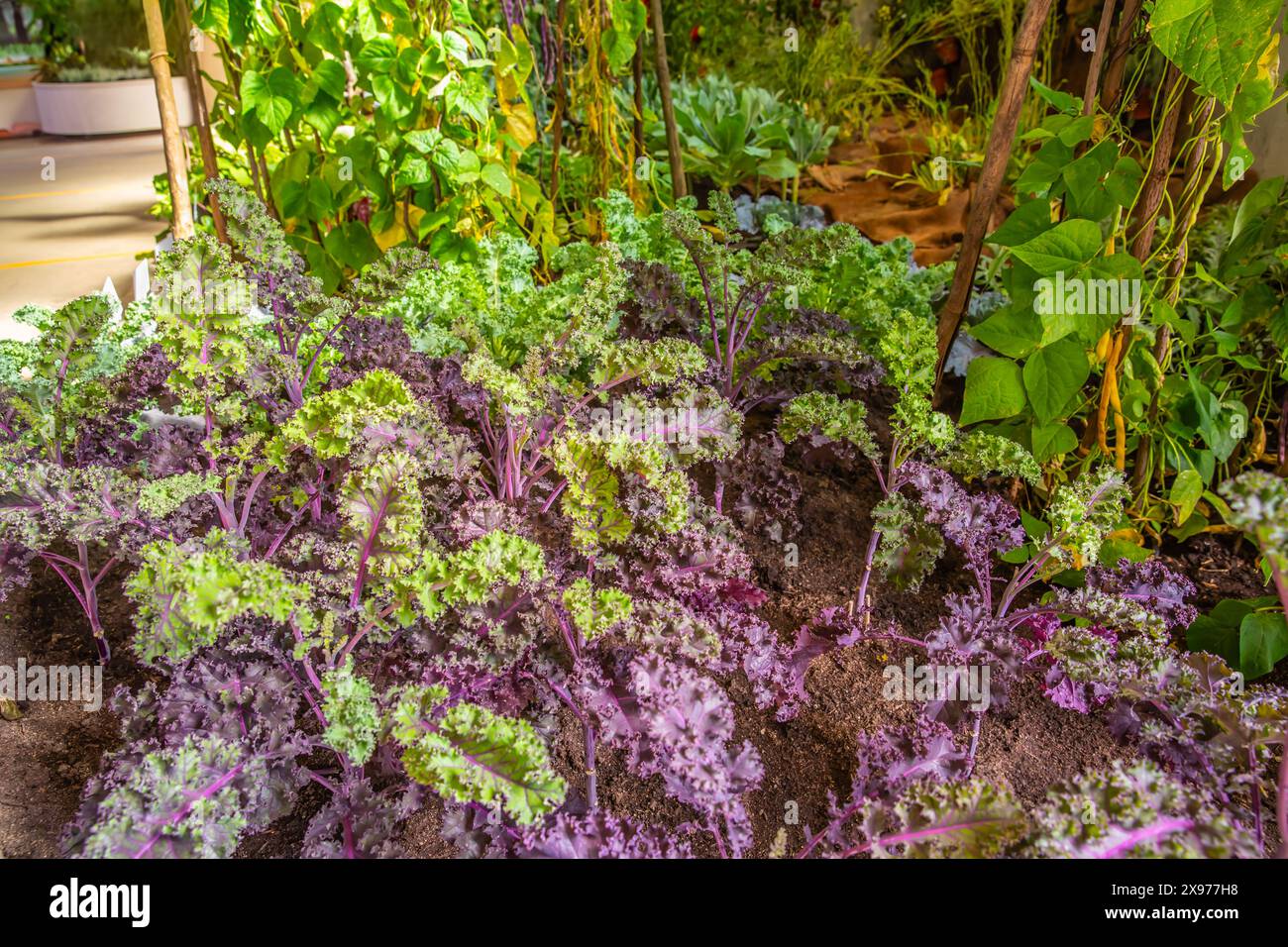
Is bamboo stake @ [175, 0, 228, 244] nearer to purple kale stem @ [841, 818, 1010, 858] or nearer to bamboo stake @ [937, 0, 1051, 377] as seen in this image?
bamboo stake @ [937, 0, 1051, 377]

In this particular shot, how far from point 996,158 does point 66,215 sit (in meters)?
2.08

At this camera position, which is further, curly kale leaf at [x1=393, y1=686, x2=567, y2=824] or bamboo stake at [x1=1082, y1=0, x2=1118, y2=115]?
bamboo stake at [x1=1082, y1=0, x2=1118, y2=115]

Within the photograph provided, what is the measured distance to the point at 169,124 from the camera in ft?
6.18

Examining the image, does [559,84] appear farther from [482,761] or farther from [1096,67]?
[482,761]

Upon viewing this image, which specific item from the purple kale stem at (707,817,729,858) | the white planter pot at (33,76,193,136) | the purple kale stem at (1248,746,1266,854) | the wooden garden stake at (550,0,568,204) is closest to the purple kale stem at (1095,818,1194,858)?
the purple kale stem at (1248,746,1266,854)

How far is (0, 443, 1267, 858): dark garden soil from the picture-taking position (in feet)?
4.14

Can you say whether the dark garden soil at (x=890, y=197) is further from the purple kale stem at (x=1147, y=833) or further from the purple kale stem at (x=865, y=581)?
the purple kale stem at (x=1147, y=833)

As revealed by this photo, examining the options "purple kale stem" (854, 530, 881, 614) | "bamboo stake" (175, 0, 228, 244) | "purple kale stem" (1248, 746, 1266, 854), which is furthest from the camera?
"bamboo stake" (175, 0, 228, 244)

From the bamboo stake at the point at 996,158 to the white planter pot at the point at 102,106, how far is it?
1840 millimetres

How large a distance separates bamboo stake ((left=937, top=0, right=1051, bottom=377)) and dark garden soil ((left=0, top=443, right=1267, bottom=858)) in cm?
57

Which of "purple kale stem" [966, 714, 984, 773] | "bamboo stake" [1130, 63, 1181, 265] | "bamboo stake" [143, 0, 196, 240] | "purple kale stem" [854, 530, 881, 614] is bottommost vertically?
"purple kale stem" [966, 714, 984, 773]

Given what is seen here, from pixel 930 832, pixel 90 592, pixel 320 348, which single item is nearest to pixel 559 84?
pixel 320 348
